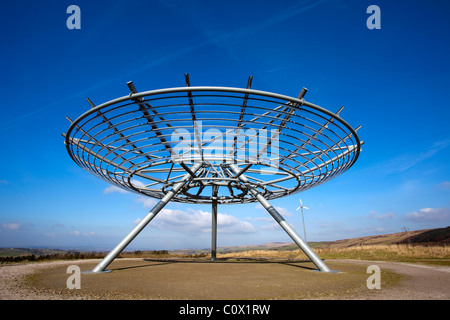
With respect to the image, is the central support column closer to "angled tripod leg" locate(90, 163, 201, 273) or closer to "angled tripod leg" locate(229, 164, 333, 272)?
"angled tripod leg" locate(229, 164, 333, 272)

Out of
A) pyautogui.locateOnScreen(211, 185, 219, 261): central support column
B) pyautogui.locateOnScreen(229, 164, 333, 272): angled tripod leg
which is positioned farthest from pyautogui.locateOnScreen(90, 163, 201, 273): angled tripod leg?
pyautogui.locateOnScreen(211, 185, 219, 261): central support column

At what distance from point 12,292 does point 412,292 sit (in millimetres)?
15118

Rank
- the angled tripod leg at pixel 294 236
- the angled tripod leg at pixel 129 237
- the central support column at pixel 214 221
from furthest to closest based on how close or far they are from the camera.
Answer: the central support column at pixel 214 221, the angled tripod leg at pixel 294 236, the angled tripod leg at pixel 129 237

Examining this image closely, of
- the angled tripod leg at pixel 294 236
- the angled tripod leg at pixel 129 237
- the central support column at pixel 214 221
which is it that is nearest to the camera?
the angled tripod leg at pixel 129 237

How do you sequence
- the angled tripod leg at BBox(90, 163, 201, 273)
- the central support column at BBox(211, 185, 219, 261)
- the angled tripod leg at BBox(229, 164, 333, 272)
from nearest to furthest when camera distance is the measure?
the angled tripod leg at BBox(90, 163, 201, 273), the angled tripod leg at BBox(229, 164, 333, 272), the central support column at BBox(211, 185, 219, 261)

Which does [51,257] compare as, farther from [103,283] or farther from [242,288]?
[242,288]

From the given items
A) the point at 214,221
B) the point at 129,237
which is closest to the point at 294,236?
the point at 129,237

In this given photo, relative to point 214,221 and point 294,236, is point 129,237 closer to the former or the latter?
point 294,236

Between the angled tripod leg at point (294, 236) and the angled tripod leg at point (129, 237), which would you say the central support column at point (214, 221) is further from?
the angled tripod leg at point (129, 237)

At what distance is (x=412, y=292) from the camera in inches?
380

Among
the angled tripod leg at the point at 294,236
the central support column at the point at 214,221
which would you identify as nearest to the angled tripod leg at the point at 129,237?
the angled tripod leg at the point at 294,236

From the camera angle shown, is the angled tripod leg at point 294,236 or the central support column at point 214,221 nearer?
the angled tripod leg at point 294,236
